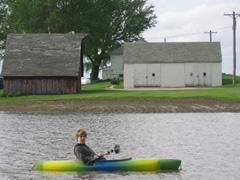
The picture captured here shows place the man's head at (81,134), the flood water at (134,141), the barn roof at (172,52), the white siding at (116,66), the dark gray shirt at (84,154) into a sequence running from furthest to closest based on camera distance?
the white siding at (116,66) → the barn roof at (172,52) → the dark gray shirt at (84,154) → the man's head at (81,134) → the flood water at (134,141)

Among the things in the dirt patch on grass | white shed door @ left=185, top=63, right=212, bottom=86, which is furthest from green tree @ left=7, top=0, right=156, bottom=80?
the dirt patch on grass

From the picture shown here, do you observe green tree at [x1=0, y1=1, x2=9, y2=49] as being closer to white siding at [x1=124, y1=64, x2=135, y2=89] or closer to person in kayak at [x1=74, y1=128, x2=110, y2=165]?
white siding at [x1=124, y1=64, x2=135, y2=89]

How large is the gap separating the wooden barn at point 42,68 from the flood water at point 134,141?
2008 centimetres

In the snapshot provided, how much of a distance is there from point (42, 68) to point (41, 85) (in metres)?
1.86

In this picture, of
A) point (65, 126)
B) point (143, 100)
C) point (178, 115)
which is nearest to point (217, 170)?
point (65, 126)

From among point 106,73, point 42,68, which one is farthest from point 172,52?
point 106,73

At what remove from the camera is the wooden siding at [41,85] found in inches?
2154

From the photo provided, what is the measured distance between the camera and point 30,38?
5916 cm

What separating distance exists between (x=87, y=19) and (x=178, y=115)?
134 ft

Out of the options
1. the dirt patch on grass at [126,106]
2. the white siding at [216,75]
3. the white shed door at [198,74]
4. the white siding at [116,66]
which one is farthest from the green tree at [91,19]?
the dirt patch on grass at [126,106]

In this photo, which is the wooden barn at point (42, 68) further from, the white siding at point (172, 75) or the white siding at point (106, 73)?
the white siding at point (106, 73)

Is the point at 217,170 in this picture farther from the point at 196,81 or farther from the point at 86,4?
the point at 86,4

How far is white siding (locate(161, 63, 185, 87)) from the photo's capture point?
221ft

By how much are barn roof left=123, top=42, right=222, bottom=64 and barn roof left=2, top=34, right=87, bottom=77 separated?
11685 millimetres
